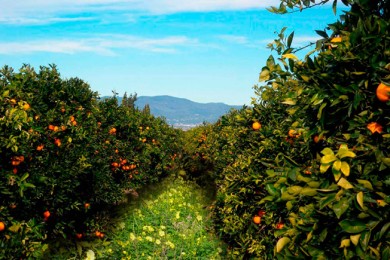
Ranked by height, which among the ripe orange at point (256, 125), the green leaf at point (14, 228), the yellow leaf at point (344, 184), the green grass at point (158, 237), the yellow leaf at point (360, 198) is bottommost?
the green grass at point (158, 237)

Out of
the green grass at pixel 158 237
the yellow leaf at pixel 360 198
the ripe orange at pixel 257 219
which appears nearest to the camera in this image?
the yellow leaf at pixel 360 198

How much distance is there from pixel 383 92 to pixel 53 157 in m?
5.51

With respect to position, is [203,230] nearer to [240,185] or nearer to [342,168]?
[240,185]

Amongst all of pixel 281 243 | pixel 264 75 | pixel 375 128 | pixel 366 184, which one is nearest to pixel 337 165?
pixel 366 184

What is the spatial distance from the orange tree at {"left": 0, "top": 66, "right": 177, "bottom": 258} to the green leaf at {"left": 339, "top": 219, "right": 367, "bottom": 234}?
3.72 m

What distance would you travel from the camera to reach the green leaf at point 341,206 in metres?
2.00

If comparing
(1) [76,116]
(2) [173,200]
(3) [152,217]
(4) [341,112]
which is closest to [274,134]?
(4) [341,112]

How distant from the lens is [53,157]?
645 centimetres

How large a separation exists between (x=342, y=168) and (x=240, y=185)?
14.1ft

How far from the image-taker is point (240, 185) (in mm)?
6352

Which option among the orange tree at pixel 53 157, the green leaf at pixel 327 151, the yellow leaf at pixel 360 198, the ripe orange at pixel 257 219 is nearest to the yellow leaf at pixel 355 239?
the yellow leaf at pixel 360 198

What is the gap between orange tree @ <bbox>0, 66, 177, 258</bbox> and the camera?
4.75 meters

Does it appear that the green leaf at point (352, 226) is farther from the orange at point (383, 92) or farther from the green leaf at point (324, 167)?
the orange at point (383, 92)

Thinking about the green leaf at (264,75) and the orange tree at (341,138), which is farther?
the green leaf at (264,75)
